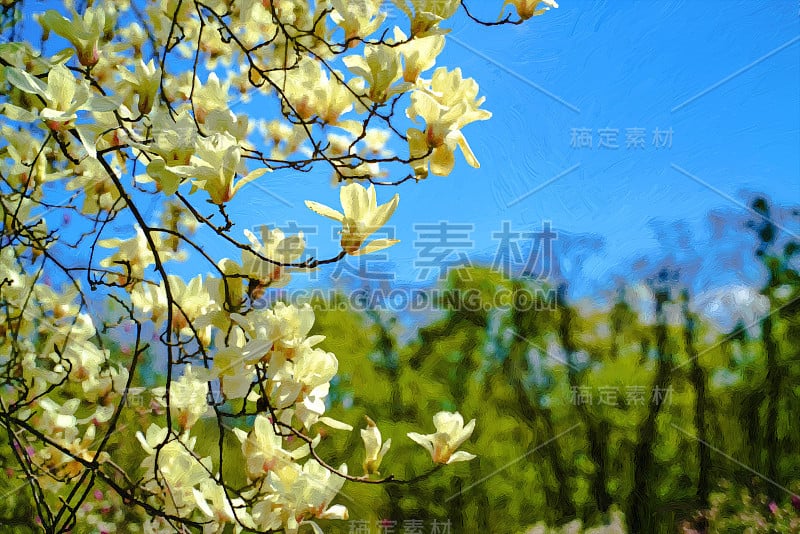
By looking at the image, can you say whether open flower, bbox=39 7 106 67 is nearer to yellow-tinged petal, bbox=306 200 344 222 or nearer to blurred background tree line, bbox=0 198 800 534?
yellow-tinged petal, bbox=306 200 344 222

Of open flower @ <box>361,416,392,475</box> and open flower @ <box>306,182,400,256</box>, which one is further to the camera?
open flower @ <box>361,416,392,475</box>

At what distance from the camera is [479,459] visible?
Result: 259cm

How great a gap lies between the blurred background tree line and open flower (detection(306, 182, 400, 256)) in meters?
1.95

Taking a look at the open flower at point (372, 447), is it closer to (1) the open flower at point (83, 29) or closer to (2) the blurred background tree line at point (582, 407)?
(1) the open flower at point (83, 29)

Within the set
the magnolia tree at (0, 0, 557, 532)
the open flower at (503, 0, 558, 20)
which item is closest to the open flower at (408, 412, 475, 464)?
the magnolia tree at (0, 0, 557, 532)

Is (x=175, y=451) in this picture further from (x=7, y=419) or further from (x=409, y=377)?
(x=409, y=377)

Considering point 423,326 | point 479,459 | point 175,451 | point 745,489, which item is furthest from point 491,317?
point 175,451

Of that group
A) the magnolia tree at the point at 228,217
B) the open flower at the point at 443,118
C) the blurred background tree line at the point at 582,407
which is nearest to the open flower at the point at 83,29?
the magnolia tree at the point at 228,217

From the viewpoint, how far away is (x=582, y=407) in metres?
2.86

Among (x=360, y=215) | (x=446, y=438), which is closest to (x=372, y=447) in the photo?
(x=446, y=438)

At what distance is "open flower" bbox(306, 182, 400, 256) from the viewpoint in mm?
676

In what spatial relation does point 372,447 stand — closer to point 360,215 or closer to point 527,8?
point 360,215

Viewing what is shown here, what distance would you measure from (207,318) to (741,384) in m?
2.78

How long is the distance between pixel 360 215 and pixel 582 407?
2.39 metres
